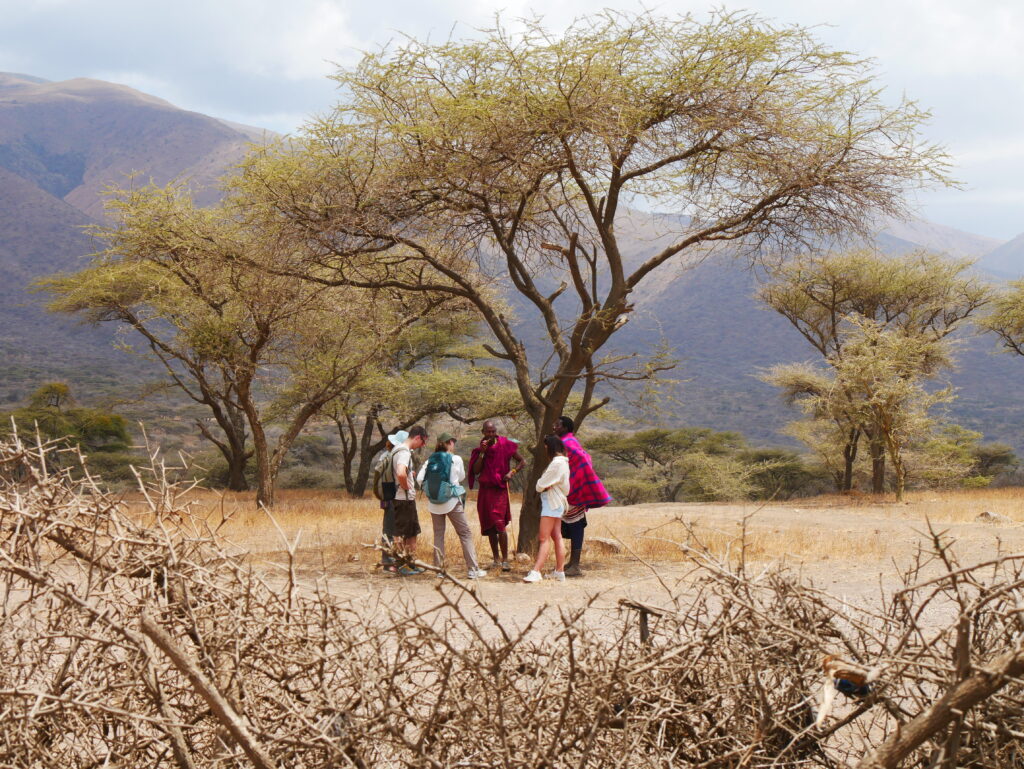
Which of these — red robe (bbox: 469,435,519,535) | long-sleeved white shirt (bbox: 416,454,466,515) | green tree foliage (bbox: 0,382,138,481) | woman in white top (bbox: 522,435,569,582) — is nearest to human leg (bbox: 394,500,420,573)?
long-sleeved white shirt (bbox: 416,454,466,515)

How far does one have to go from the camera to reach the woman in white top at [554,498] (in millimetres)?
7945

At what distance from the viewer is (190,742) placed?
2.46 metres

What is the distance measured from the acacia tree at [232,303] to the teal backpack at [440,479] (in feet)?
10.2

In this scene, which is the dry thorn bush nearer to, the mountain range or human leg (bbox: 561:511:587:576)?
human leg (bbox: 561:511:587:576)

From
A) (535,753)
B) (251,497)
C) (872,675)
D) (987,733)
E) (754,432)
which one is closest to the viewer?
(872,675)

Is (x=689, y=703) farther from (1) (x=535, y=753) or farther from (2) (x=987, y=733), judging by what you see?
(2) (x=987, y=733)

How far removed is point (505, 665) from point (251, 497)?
19.2 metres

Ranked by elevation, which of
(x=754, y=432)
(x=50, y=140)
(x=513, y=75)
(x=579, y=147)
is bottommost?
(x=754, y=432)

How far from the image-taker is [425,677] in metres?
2.35

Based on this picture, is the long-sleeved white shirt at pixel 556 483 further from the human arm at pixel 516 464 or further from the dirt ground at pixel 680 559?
the human arm at pixel 516 464

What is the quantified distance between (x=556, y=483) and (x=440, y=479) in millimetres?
1144

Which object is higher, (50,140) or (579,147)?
(50,140)

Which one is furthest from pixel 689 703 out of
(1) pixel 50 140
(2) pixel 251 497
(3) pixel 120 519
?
(1) pixel 50 140

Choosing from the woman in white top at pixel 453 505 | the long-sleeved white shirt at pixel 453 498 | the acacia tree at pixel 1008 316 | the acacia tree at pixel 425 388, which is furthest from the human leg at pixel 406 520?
the acacia tree at pixel 1008 316
